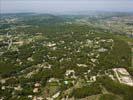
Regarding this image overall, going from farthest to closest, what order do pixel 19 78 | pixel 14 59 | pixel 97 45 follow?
pixel 97 45 < pixel 14 59 < pixel 19 78

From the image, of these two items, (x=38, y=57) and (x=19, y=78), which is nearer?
(x=19, y=78)

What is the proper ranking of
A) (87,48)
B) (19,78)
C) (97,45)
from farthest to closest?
1. (97,45)
2. (87,48)
3. (19,78)

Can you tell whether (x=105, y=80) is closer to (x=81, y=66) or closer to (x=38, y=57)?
(x=81, y=66)

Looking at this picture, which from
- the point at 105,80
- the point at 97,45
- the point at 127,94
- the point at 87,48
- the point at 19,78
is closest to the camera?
the point at 127,94

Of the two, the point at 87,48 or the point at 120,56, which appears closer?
the point at 120,56

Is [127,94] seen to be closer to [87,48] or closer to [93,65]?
[93,65]

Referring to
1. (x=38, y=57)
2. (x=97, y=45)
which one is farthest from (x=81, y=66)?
(x=97, y=45)

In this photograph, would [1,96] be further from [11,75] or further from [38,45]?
[38,45]

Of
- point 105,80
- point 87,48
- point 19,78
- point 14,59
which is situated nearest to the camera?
point 105,80

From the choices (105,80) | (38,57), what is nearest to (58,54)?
(38,57)
